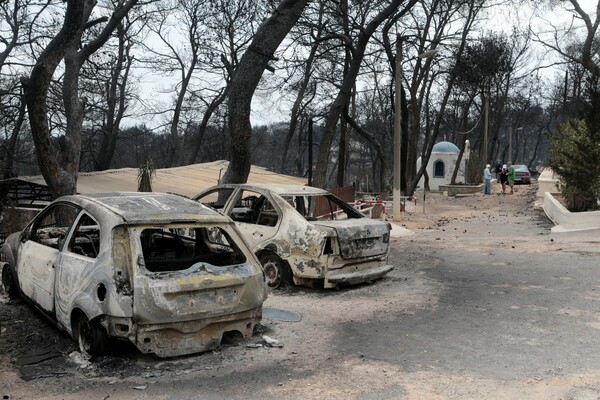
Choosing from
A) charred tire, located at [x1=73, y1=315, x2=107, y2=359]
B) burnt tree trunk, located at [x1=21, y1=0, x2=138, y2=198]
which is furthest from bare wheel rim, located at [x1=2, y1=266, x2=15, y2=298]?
burnt tree trunk, located at [x1=21, y1=0, x2=138, y2=198]

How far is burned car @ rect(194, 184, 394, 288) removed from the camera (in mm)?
7418

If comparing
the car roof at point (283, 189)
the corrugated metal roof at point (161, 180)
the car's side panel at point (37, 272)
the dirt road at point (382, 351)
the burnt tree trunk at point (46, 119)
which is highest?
the burnt tree trunk at point (46, 119)

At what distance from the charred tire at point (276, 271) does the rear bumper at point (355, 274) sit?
1.93 ft

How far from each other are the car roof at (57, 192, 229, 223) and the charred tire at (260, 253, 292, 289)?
86.3 inches

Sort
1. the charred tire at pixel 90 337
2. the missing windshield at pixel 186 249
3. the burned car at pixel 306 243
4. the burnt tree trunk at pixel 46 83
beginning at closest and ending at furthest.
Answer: the charred tire at pixel 90 337, the missing windshield at pixel 186 249, the burned car at pixel 306 243, the burnt tree trunk at pixel 46 83

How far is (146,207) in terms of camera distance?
5320 mm

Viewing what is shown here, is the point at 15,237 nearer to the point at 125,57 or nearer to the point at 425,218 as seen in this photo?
the point at 425,218

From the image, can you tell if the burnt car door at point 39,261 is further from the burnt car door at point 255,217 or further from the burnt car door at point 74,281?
the burnt car door at point 255,217

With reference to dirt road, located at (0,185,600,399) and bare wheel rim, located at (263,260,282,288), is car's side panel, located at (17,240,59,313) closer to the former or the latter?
dirt road, located at (0,185,600,399)

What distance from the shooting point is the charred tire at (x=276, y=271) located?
769cm

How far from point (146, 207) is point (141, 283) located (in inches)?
36.9

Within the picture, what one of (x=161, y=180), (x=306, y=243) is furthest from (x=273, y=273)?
(x=161, y=180)

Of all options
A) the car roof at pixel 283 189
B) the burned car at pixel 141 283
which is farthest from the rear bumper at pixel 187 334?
the car roof at pixel 283 189

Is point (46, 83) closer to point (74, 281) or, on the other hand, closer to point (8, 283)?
point (8, 283)
